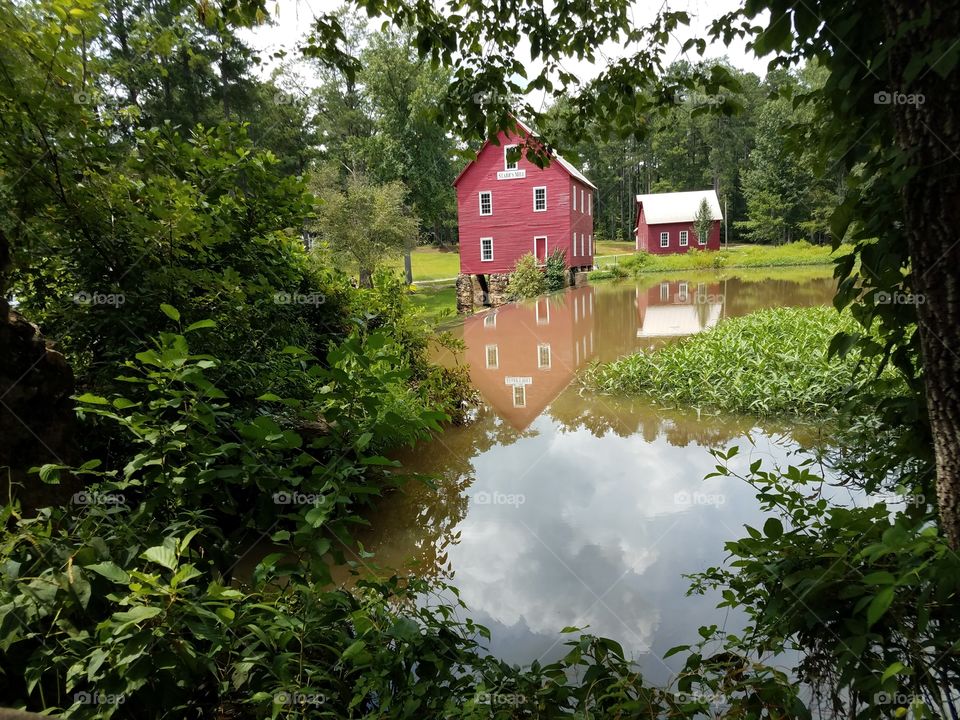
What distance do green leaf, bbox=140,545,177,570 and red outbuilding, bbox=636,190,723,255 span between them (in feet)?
130

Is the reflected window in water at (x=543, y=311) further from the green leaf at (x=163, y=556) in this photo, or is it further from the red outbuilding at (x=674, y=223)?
the red outbuilding at (x=674, y=223)

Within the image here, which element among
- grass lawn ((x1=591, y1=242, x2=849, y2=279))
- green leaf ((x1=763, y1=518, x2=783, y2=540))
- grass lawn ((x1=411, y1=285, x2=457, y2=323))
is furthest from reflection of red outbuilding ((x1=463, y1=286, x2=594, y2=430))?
grass lawn ((x1=591, y1=242, x2=849, y2=279))

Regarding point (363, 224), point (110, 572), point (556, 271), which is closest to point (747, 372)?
point (110, 572)

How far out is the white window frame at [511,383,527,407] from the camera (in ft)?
29.6

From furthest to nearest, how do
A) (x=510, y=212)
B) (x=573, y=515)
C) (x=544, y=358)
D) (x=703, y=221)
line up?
(x=703, y=221)
(x=510, y=212)
(x=544, y=358)
(x=573, y=515)

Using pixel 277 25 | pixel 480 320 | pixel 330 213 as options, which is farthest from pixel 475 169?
pixel 277 25

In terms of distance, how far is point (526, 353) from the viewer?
42.1ft

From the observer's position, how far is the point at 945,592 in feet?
4.50

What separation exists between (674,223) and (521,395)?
32.4 metres

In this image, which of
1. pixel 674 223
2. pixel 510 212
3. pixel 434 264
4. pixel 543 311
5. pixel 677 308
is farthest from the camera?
pixel 434 264

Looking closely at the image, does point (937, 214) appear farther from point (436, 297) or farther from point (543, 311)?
point (436, 297)

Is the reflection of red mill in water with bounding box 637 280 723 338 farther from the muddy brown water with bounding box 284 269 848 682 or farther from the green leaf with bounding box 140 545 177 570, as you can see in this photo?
the green leaf with bounding box 140 545 177 570

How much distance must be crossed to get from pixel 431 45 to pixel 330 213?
18487 millimetres

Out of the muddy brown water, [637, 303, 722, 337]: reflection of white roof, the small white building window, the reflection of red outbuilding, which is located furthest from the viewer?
the small white building window
